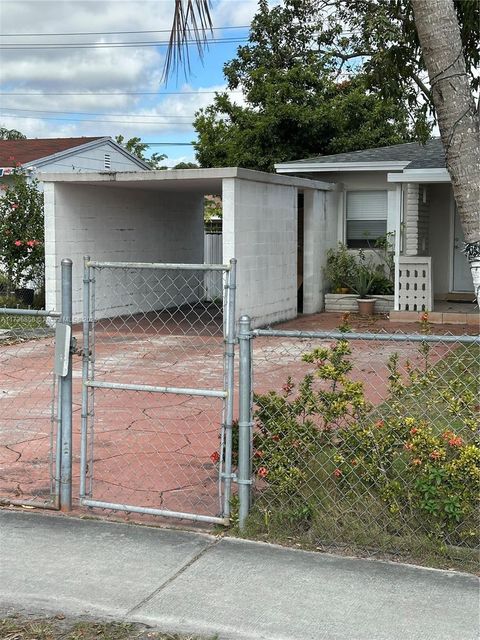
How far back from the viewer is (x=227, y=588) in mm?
4355

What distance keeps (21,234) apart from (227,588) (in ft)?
46.1

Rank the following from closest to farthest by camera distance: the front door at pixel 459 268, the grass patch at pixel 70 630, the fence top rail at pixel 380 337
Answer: the grass patch at pixel 70 630
the fence top rail at pixel 380 337
the front door at pixel 459 268

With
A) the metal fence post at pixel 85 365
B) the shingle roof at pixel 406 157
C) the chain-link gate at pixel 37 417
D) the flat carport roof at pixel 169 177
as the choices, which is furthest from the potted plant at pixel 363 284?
the metal fence post at pixel 85 365

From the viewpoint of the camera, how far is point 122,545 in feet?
16.3

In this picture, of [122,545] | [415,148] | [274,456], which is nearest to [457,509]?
[274,456]

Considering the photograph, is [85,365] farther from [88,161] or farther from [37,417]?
[88,161]

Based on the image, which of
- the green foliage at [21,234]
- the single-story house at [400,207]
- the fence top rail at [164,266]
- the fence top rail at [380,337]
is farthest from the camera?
the single-story house at [400,207]

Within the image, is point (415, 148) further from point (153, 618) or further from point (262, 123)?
point (153, 618)

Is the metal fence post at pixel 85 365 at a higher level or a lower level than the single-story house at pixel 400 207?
lower

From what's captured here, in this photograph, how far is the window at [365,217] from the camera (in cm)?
1889

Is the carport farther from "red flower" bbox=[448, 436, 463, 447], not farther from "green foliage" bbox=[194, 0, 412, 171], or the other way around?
"red flower" bbox=[448, 436, 463, 447]

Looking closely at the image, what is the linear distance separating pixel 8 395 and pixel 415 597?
244 inches

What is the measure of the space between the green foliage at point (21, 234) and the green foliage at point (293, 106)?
874 centimetres

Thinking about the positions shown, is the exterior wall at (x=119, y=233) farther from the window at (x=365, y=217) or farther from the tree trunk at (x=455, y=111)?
the tree trunk at (x=455, y=111)
